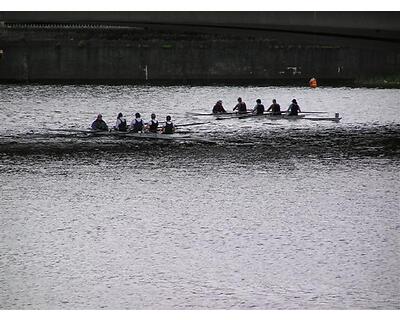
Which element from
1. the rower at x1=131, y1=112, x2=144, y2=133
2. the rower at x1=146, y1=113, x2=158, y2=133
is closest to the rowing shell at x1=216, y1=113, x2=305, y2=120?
the rower at x1=146, y1=113, x2=158, y2=133

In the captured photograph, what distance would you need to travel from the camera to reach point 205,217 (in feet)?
39.1

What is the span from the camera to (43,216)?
465 inches

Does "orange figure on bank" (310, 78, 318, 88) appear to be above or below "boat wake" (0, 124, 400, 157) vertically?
above

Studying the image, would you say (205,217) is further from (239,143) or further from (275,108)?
(275,108)

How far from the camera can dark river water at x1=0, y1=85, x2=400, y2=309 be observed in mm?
8617

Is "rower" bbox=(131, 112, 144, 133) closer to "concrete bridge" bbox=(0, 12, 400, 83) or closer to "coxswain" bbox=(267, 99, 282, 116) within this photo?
"coxswain" bbox=(267, 99, 282, 116)

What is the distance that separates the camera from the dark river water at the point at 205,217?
28.3 feet

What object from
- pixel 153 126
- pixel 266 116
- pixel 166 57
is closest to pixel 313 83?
pixel 266 116

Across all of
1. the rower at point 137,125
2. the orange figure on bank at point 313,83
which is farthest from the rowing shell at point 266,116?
the orange figure on bank at point 313,83

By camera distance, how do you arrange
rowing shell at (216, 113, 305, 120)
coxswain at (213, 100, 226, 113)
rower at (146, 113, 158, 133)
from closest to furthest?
rower at (146, 113, 158, 133) < rowing shell at (216, 113, 305, 120) < coxswain at (213, 100, 226, 113)

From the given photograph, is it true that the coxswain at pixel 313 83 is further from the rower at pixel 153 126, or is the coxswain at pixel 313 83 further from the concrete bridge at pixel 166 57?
the rower at pixel 153 126
